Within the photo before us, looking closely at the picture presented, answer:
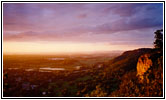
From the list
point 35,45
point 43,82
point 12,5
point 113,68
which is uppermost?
point 12,5

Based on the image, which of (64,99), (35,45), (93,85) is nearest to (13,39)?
(35,45)

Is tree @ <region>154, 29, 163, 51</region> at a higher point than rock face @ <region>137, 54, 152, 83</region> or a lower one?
higher

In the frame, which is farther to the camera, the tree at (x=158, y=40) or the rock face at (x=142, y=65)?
the rock face at (x=142, y=65)

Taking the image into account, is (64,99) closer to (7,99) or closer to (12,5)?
(7,99)

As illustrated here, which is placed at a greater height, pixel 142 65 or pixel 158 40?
pixel 158 40

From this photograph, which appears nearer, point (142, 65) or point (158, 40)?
point (158, 40)

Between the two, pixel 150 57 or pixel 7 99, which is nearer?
pixel 7 99

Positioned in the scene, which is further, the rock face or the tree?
the rock face

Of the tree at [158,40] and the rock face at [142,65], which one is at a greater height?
the tree at [158,40]
